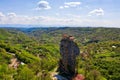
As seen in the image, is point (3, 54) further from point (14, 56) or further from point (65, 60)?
point (65, 60)

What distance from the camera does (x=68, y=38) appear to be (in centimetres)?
9044

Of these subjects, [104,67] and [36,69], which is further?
[104,67]

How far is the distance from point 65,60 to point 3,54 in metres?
92.1

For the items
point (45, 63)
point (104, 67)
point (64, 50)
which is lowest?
point (104, 67)

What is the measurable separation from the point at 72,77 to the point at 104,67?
6071 cm

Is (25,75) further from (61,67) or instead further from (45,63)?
(45,63)

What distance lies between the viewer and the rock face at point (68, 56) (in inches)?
3501

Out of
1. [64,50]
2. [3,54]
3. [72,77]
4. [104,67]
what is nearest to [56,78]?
[72,77]

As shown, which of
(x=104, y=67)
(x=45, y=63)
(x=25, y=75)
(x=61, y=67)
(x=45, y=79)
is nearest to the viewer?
(x=45, y=79)

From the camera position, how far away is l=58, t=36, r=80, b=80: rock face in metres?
88.9

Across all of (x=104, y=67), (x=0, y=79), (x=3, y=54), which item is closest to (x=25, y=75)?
(x=0, y=79)

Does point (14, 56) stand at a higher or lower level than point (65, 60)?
lower

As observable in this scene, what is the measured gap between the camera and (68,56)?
3514 inches

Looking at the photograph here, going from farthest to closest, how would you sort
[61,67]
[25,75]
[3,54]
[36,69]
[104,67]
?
[3,54] < [104,67] < [36,69] < [61,67] < [25,75]
